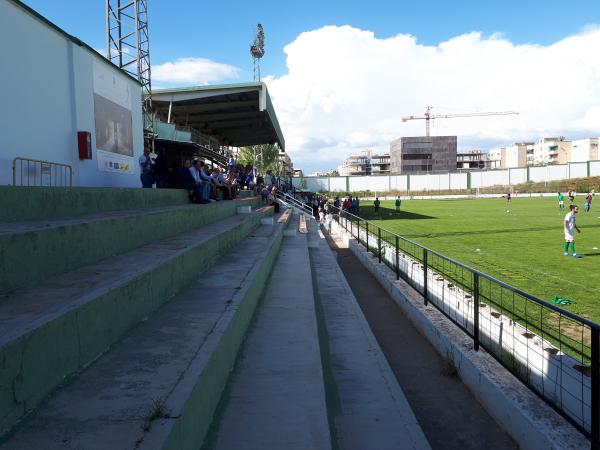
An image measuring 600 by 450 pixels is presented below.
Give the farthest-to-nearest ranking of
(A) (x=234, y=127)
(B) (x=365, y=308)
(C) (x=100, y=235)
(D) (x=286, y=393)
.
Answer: (A) (x=234, y=127) → (B) (x=365, y=308) → (C) (x=100, y=235) → (D) (x=286, y=393)

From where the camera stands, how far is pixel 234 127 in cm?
3406

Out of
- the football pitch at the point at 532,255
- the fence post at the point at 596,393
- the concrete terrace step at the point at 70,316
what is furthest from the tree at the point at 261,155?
the fence post at the point at 596,393

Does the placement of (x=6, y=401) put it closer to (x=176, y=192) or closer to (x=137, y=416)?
(x=137, y=416)

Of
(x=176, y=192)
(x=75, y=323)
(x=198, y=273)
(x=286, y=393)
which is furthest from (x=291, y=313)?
(x=176, y=192)

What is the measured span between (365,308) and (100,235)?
5105mm

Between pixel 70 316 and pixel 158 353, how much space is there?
2.24 ft

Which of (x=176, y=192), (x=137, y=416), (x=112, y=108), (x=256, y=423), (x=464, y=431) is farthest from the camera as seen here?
(x=112, y=108)

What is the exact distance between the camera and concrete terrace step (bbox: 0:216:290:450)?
204 cm

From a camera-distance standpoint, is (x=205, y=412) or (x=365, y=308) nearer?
(x=205, y=412)

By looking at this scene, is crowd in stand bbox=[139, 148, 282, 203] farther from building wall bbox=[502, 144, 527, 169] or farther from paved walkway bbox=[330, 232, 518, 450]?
building wall bbox=[502, 144, 527, 169]

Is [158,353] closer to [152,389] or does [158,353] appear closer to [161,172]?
[152,389]

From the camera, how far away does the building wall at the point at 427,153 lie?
132 m

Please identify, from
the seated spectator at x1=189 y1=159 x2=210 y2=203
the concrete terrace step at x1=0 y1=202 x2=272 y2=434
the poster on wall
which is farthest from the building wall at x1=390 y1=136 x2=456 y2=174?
the concrete terrace step at x1=0 y1=202 x2=272 y2=434

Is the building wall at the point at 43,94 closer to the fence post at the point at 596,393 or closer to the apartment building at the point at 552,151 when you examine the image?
the fence post at the point at 596,393
